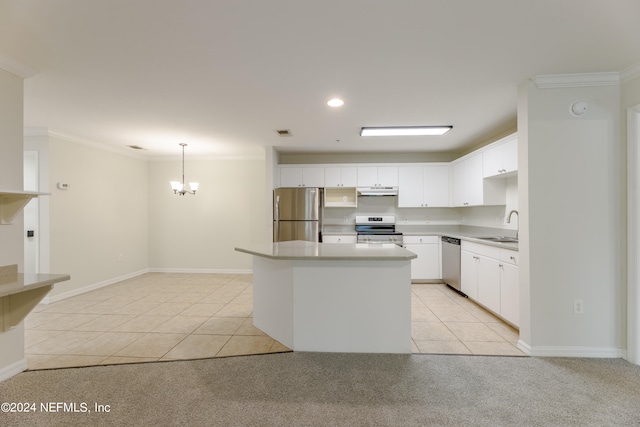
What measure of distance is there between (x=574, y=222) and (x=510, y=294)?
103 cm

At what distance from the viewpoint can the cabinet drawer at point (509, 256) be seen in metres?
3.02

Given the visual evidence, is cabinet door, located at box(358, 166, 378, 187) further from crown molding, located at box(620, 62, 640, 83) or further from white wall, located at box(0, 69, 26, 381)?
white wall, located at box(0, 69, 26, 381)

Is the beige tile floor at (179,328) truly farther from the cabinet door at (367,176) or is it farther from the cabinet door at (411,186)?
the cabinet door at (367,176)

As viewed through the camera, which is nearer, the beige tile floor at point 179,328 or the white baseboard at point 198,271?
the beige tile floor at point 179,328

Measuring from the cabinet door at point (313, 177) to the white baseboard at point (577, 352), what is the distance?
3908 millimetres

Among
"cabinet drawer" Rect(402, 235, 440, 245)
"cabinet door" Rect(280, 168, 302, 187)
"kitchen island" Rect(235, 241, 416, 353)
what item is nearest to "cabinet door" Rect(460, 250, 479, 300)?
"cabinet drawer" Rect(402, 235, 440, 245)

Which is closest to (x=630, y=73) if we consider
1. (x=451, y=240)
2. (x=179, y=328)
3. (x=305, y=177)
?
(x=451, y=240)

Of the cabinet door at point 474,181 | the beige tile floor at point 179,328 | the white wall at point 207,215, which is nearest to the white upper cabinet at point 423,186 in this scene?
the cabinet door at point 474,181

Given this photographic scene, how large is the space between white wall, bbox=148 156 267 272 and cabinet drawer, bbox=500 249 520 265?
4.22 metres

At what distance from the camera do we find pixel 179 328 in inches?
126

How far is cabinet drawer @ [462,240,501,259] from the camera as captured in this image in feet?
11.3

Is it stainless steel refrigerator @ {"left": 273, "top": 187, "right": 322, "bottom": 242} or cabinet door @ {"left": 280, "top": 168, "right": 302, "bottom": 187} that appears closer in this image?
stainless steel refrigerator @ {"left": 273, "top": 187, "right": 322, "bottom": 242}

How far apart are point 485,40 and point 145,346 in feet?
12.4

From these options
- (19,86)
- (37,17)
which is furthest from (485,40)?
(19,86)
